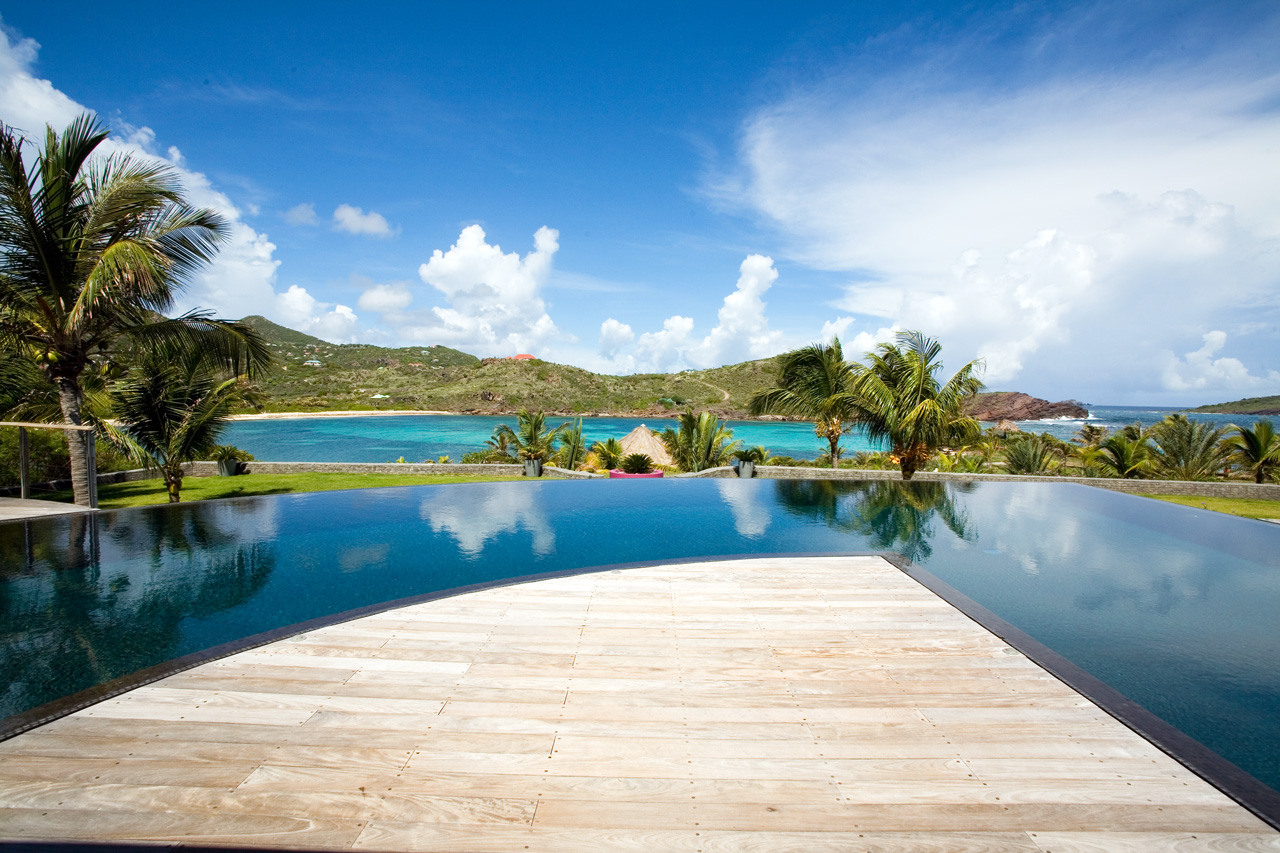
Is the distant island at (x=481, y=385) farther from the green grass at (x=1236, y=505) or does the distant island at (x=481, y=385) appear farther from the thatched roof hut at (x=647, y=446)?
the green grass at (x=1236, y=505)

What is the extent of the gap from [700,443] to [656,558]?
8.99 meters

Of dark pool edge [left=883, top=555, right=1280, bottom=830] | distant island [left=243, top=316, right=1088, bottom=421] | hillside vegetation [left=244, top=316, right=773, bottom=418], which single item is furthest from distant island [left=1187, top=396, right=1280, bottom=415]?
dark pool edge [left=883, top=555, right=1280, bottom=830]

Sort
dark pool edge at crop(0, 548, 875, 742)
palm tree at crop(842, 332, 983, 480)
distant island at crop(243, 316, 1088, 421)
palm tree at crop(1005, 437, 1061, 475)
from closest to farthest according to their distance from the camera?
dark pool edge at crop(0, 548, 875, 742)
palm tree at crop(842, 332, 983, 480)
palm tree at crop(1005, 437, 1061, 475)
distant island at crop(243, 316, 1088, 421)

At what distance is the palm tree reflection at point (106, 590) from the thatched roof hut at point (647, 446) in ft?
42.9

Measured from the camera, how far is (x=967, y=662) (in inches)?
118

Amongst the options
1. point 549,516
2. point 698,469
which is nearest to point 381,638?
point 549,516

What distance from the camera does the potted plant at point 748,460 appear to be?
13.4m

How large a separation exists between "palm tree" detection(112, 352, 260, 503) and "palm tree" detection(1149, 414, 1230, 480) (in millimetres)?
21208

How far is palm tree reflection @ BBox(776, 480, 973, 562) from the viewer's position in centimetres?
723

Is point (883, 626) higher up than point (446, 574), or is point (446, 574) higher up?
point (883, 626)

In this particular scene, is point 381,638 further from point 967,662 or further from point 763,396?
point 763,396

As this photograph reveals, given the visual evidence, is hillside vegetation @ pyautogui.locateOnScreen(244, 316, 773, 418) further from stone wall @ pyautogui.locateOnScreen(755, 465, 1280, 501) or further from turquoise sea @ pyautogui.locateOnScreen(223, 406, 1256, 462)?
stone wall @ pyautogui.locateOnScreen(755, 465, 1280, 501)

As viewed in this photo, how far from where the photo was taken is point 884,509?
9156 mm

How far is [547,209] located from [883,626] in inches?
791
